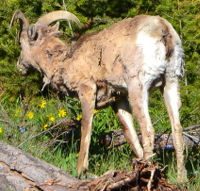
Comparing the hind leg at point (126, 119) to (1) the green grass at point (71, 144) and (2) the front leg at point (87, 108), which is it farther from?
(2) the front leg at point (87, 108)

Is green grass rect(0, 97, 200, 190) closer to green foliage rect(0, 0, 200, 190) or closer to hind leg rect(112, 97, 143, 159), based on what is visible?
green foliage rect(0, 0, 200, 190)

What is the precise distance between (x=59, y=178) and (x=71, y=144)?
265cm

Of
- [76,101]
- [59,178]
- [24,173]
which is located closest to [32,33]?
[76,101]

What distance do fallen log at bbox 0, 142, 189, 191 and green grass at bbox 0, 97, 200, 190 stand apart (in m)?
0.95

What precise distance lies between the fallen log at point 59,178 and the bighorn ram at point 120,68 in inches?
39.1

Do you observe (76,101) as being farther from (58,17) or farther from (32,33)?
(58,17)

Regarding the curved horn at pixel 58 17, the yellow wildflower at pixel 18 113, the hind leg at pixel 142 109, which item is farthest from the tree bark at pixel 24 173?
the yellow wildflower at pixel 18 113

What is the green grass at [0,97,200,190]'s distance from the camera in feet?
21.2

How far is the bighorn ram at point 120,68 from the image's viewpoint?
5.79 metres

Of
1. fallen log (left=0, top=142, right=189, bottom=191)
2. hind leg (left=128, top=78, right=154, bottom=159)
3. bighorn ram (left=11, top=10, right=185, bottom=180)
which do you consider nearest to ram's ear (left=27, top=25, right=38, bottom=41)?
bighorn ram (left=11, top=10, right=185, bottom=180)

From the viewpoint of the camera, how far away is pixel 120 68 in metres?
6.05

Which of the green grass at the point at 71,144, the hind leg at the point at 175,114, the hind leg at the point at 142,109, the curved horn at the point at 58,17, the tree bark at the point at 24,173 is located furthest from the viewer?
the curved horn at the point at 58,17

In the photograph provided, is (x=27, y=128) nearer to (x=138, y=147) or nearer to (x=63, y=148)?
(x=63, y=148)

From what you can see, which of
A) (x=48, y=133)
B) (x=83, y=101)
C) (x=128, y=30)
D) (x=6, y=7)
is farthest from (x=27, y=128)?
(x=6, y=7)
